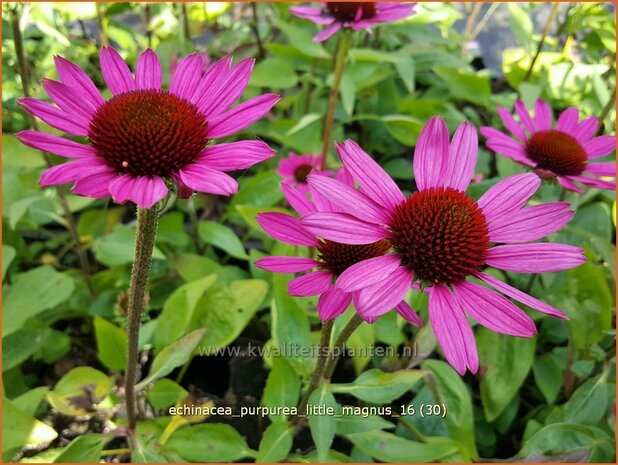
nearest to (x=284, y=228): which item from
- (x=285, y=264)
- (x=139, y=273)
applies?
(x=285, y=264)

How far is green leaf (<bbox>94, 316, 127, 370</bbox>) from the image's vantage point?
0.79m

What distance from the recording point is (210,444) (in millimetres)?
767

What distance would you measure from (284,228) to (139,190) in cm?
16

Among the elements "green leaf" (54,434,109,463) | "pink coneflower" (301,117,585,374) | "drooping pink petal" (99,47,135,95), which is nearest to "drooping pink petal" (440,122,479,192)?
"pink coneflower" (301,117,585,374)

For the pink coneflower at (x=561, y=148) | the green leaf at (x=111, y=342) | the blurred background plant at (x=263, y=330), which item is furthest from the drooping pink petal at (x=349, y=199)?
the green leaf at (x=111, y=342)

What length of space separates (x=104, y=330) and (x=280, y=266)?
1.19ft

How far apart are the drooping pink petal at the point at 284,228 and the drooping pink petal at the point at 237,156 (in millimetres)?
78

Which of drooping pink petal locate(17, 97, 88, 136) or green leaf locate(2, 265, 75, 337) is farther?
green leaf locate(2, 265, 75, 337)

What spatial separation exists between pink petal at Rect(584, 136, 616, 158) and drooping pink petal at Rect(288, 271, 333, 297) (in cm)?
54

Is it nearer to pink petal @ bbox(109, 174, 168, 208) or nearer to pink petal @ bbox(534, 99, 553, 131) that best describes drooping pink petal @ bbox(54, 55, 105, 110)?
pink petal @ bbox(109, 174, 168, 208)

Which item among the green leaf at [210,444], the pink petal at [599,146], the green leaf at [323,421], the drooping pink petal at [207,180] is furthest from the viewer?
the pink petal at [599,146]

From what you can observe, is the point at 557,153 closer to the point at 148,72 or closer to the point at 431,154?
the point at 431,154

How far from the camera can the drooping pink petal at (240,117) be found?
51cm

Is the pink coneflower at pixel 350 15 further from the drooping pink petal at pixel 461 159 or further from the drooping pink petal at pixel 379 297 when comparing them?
the drooping pink petal at pixel 379 297
